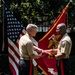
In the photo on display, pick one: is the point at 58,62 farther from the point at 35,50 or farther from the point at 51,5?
the point at 51,5

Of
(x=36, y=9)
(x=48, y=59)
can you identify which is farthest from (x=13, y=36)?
(x=36, y=9)

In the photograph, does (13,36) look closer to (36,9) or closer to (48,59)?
(48,59)

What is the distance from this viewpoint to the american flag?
9039 mm

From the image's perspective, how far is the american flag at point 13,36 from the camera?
29.7 feet

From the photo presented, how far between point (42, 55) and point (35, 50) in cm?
20

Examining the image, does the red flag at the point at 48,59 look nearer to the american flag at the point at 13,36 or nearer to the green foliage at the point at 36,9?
the american flag at the point at 13,36

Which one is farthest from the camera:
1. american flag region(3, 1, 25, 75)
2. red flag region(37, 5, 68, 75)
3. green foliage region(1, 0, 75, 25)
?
green foliage region(1, 0, 75, 25)

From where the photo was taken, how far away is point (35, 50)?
8234mm

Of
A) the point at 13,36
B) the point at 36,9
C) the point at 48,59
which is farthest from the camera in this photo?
the point at 36,9

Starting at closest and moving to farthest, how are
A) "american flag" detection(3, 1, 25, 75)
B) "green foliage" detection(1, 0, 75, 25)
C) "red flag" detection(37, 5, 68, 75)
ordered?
1. "red flag" detection(37, 5, 68, 75)
2. "american flag" detection(3, 1, 25, 75)
3. "green foliage" detection(1, 0, 75, 25)

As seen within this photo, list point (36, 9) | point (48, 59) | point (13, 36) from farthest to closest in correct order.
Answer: point (36, 9), point (13, 36), point (48, 59)

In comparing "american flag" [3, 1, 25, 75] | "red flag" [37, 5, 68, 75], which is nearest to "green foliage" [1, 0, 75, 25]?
"american flag" [3, 1, 25, 75]

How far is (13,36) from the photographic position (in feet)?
30.1

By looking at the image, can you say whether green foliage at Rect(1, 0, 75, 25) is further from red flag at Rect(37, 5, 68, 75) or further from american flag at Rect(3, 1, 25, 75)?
red flag at Rect(37, 5, 68, 75)
